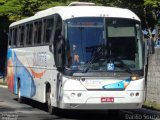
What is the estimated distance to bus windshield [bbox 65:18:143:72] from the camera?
14.3 m

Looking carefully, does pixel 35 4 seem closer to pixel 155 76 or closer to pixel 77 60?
pixel 155 76

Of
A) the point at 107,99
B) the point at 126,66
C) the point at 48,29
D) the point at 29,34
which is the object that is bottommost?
the point at 107,99

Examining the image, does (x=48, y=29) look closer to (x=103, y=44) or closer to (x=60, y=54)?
(x=60, y=54)

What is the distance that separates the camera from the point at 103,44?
14.5 metres

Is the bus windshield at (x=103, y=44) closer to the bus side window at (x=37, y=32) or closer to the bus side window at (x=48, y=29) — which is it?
the bus side window at (x=48, y=29)

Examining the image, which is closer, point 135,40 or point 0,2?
point 135,40

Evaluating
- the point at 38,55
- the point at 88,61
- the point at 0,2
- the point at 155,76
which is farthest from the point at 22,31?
the point at 0,2

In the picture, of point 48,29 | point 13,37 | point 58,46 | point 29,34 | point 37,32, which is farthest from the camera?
point 13,37

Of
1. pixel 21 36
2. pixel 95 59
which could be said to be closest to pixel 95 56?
pixel 95 59

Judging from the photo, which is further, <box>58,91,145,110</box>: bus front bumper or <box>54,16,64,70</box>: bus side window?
<box>54,16,64,70</box>: bus side window

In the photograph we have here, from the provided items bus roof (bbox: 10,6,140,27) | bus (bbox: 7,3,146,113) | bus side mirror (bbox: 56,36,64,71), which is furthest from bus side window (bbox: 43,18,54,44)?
bus side mirror (bbox: 56,36,64,71)

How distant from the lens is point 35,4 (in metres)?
27.8

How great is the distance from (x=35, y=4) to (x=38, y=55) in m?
10.7

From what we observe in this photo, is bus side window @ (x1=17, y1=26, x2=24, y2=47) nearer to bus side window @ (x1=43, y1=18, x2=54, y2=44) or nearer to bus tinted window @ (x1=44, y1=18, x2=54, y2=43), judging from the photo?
bus side window @ (x1=43, y1=18, x2=54, y2=44)
